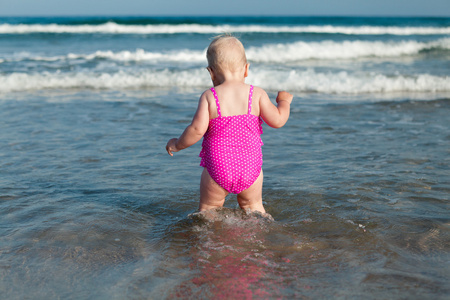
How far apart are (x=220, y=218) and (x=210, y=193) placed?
23 centimetres

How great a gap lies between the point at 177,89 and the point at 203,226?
6.89 meters

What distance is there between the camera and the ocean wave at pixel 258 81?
951cm

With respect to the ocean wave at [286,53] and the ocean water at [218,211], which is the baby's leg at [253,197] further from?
the ocean wave at [286,53]

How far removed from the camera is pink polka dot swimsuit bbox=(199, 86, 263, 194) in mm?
2928

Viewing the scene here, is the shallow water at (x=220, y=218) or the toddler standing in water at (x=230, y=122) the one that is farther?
the toddler standing in water at (x=230, y=122)

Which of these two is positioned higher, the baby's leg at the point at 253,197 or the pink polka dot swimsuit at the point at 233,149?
the pink polka dot swimsuit at the point at 233,149

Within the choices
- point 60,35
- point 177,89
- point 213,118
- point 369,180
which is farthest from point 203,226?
point 60,35

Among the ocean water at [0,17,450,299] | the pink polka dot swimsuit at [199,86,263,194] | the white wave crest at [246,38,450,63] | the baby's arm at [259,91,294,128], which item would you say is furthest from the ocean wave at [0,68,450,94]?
the pink polka dot swimsuit at [199,86,263,194]

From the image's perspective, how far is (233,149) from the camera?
2.95 m

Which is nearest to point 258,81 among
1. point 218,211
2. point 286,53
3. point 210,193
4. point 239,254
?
point 286,53

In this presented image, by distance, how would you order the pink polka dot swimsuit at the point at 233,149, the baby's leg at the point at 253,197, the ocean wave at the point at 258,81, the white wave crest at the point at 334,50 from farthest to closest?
1. the white wave crest at the point at 334,50
2. the ocean wave at the point at 258,81
3. the baby's leg at the point at 253,197
4. the pink polka dot swimsuit at the point at 233,149

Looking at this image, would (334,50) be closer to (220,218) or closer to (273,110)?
(273,110)

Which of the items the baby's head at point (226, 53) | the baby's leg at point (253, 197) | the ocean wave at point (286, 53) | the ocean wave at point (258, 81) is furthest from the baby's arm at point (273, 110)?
the ocean wave at point (286, 53)

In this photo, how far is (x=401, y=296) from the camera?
85.9 inches
